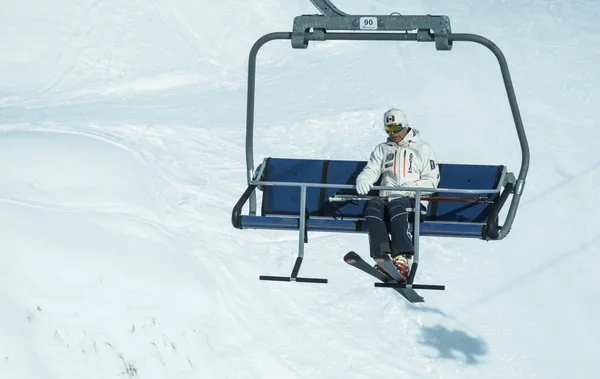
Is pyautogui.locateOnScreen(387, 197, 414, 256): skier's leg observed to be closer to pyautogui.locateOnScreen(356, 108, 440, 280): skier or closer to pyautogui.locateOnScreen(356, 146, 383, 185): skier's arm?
pyautogui.locateOnScreen(356, 108, 440, 280): skier

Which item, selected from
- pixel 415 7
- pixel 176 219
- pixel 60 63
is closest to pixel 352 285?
pixel 176 219

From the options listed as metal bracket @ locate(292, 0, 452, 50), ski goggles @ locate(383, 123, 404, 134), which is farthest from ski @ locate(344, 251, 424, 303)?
metal bracket @ locate(292, 0, 452, 50)

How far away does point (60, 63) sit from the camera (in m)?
19.5

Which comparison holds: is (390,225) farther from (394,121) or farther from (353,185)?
(394,121)

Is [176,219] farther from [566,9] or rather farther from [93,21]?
[566,9]

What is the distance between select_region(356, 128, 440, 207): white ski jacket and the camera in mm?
8594

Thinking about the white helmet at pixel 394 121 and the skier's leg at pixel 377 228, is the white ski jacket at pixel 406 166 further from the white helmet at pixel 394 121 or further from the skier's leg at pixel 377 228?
the skier's leg at pixel 377 228

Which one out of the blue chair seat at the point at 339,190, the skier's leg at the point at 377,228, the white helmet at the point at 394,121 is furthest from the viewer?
the blue chair seat at the point at 339,190

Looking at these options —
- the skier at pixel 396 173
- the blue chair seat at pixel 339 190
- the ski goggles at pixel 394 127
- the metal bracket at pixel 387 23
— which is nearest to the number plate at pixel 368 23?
the metal bracket at pixel 387 23

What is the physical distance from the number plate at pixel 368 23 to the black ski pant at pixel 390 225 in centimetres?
138

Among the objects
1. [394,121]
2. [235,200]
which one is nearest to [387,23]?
[394,121]

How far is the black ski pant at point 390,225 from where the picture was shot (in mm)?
8031

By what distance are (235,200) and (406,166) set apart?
244 inches

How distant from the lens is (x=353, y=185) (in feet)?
27.5
